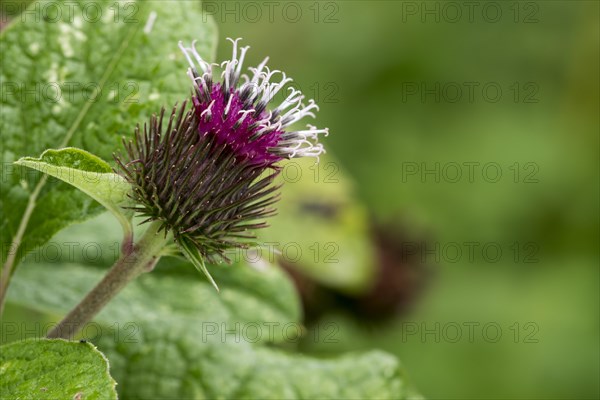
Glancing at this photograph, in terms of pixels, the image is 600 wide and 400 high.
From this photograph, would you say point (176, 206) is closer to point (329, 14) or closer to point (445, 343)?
point (445, 343)

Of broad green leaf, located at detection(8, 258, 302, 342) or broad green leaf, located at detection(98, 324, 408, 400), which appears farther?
broad green leaf, located at detection(8, 258, 302, 342)

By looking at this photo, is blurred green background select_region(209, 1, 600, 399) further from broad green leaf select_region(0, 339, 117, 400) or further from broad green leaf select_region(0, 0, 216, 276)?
broad green leaf select_region(0, 339, 117, 400)

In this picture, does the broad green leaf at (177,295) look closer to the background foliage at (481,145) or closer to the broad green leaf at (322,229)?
the broad green leaf at (322,229)

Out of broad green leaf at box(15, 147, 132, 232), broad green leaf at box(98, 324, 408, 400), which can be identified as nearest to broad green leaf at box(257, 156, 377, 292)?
broad green leaf at box(98, 324, 408, 400)

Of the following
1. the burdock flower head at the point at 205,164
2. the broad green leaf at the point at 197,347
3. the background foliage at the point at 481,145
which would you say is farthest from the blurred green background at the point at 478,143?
the burdock flower head at the point at 205,164

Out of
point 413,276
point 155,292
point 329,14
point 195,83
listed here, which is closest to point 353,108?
point 329,14

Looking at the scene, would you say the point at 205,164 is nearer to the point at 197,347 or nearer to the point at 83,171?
the point at 83,171
